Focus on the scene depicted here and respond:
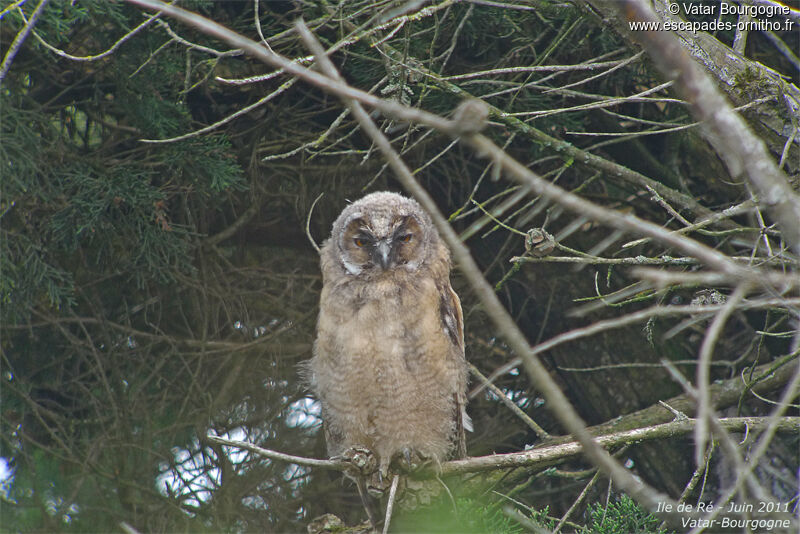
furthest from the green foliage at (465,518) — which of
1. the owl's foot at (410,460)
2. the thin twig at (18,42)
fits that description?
the thin twig at (18,42)

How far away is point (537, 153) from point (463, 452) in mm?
1287

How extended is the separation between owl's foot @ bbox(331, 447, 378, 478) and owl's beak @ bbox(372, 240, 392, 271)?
0.73 metres

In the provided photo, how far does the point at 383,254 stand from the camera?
2.93 metres

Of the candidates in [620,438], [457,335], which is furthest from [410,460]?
[620,438]

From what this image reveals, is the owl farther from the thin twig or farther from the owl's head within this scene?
the thin twig

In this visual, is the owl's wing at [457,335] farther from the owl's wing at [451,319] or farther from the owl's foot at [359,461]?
the owl's foot at [359,461]

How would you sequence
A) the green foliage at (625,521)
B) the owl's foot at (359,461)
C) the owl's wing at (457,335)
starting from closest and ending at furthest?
the green foliage at (625,521), the owl's foot at (359,461), the owl's wing at (457,335)

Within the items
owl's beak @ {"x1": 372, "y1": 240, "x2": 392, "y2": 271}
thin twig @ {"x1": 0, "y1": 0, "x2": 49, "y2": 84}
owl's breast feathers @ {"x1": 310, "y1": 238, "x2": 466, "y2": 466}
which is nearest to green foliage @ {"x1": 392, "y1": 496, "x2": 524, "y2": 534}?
owl's breast feathers @ {"x1": 310, "y1": 238, "x2": 466, "y2": 466}

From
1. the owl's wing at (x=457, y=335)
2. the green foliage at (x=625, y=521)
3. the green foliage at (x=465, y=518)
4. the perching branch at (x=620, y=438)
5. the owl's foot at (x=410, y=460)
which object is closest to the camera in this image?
the green foliage at (x=465, y=518)

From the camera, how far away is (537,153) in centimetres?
308

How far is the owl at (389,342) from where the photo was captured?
9.52ft

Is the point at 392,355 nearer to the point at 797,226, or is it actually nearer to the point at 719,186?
the point at 719,186

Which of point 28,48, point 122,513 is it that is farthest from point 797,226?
point 122,513

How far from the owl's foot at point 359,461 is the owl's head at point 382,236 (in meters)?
0.73
